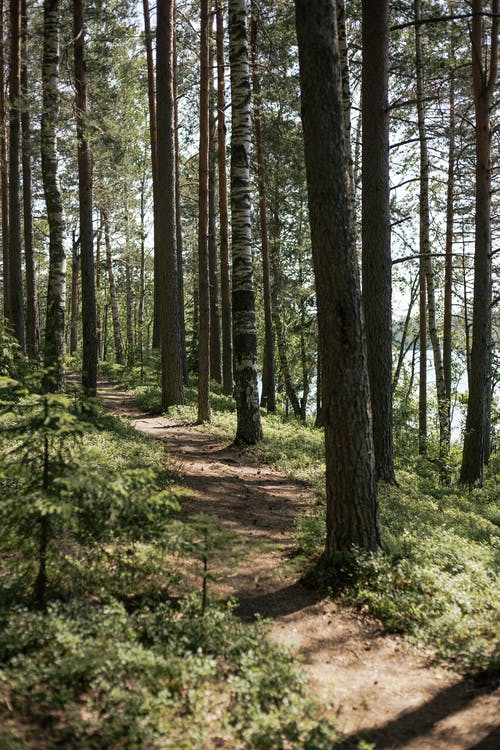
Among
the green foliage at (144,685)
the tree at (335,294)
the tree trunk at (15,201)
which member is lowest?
the green foliage at (144,685)

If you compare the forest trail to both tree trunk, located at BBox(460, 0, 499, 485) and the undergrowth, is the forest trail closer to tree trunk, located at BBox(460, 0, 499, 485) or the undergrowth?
the undergrowth

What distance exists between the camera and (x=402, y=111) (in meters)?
16.9

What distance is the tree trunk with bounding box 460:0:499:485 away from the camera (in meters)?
11.7

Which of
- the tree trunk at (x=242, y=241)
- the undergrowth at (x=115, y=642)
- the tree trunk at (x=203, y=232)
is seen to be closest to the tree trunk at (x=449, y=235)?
the tree trunk at (x=203, y=232)

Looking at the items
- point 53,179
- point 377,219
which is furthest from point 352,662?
point 53,179

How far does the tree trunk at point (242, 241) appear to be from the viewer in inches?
424

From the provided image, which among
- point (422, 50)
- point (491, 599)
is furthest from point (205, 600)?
point (422, 50)

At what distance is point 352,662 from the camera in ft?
14.6

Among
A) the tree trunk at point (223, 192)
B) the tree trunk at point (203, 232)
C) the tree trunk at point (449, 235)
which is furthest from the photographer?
the tree trunk at point (449, 235)

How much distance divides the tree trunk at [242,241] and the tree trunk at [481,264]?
5.04 meters

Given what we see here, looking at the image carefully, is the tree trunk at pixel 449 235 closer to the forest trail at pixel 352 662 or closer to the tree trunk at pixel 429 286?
the tree trunk at pixel 429 286

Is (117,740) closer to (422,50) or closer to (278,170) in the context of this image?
(422,50)

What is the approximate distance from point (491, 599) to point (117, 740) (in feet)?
12.3

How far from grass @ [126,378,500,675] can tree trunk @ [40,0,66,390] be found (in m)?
5.41
